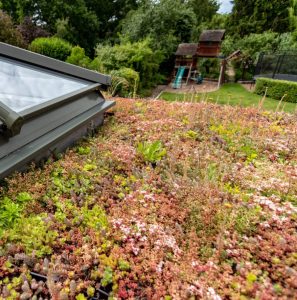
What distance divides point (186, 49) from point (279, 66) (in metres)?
6.23

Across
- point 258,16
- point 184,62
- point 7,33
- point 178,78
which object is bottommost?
point 178,78

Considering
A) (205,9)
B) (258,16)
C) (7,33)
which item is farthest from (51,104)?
(205,9)

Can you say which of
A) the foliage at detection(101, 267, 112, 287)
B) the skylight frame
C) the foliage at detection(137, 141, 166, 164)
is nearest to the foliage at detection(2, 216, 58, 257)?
the foliage at detection(101, 267, 112, 287)

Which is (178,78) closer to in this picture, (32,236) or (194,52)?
(194,52)

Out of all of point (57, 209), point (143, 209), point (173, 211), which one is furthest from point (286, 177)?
point (57, 209)

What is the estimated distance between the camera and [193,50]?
56.6 ft

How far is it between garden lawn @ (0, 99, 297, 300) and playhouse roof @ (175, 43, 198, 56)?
1563 centimetres

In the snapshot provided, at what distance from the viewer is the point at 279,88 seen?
43.8 feet

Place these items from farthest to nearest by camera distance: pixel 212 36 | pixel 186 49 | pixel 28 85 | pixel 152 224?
pixel 186 49 → pixel 212 36 → pixel 28 85 → pixel 152 224

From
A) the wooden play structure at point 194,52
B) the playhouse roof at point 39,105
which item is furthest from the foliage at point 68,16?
the playhouse roof at point 39,105

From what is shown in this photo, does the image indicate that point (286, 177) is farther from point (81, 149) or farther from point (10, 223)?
point (10, 223)

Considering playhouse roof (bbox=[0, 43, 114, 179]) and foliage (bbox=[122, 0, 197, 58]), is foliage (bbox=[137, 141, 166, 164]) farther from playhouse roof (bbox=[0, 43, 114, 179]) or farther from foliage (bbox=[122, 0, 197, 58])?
foliage (bbox=[122, 0, 197, 58])

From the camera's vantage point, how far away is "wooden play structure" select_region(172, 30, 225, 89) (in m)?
17.1

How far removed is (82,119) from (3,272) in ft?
6.65
